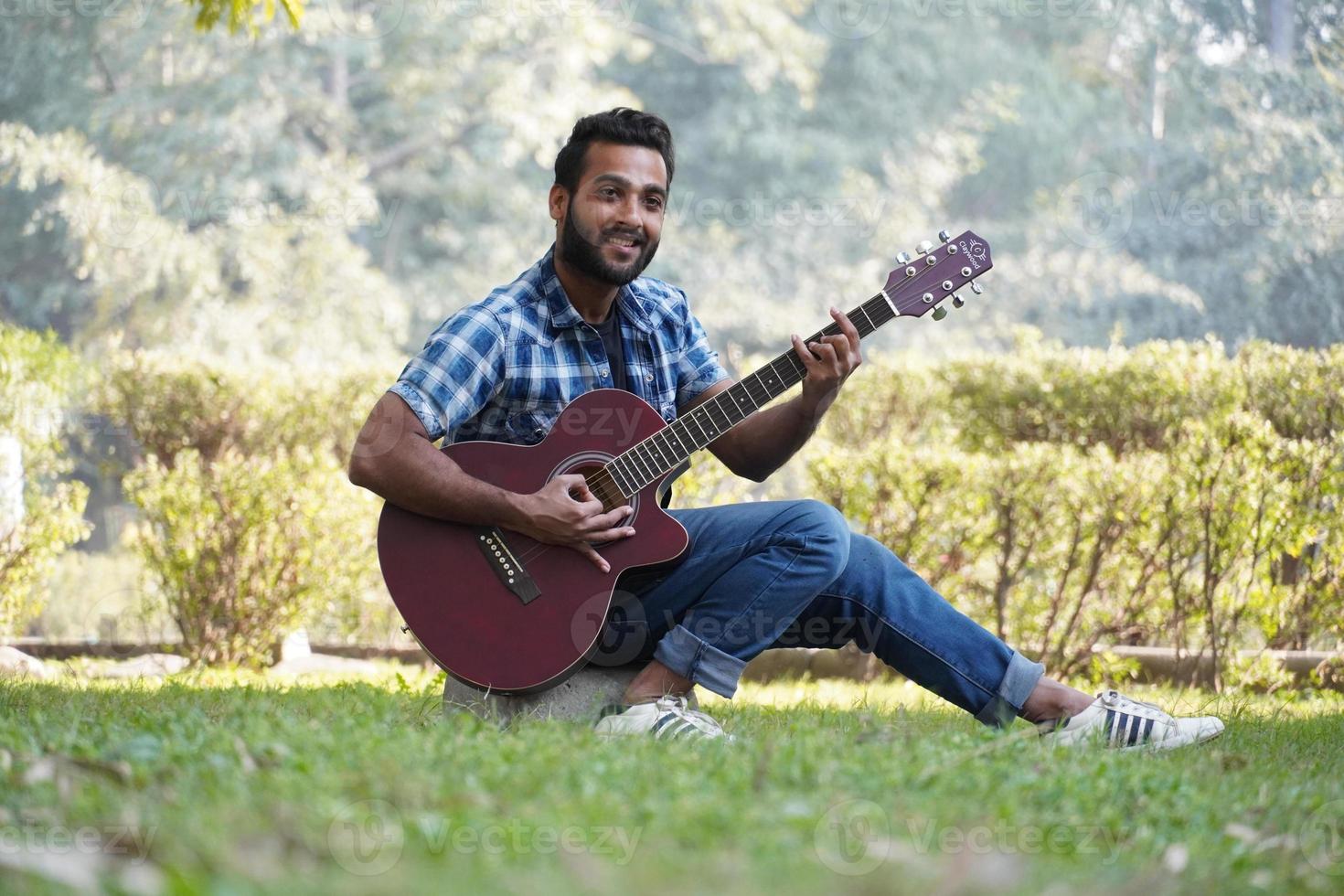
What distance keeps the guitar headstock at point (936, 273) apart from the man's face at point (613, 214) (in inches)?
27.7

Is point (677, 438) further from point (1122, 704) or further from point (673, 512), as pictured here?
point (1122, 704)

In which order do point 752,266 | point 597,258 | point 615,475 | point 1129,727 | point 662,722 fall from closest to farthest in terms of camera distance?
1. point 662,722
2. point 1129,727
3. point 615,475
4. point 597,258
5. point 752,266

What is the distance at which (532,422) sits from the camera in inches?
148

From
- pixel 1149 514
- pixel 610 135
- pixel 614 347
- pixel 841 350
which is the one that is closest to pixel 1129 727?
pixel 841 350

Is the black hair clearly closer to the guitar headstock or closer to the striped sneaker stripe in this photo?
the guitar headstock

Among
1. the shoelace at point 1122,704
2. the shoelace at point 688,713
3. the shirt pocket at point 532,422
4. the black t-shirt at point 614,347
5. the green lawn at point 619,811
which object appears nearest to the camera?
the green lawn at point 619,811

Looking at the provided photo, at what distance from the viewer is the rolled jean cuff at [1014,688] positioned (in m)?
3.41

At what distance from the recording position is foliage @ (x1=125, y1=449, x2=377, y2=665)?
6.12 metres

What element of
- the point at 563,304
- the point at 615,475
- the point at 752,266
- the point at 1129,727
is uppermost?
Answer: the point at 752,266

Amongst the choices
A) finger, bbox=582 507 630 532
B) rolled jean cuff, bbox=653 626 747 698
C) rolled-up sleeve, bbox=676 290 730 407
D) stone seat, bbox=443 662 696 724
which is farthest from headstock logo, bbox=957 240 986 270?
stone seat, bbox=443 662 696 724

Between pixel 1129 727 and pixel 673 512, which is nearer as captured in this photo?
pixel 1129 727

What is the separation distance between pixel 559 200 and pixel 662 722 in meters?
1.63

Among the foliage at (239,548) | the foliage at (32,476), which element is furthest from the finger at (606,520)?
the foliage at (32,476)

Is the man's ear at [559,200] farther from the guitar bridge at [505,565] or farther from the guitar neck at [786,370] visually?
the guitar bridge at [505,565]
